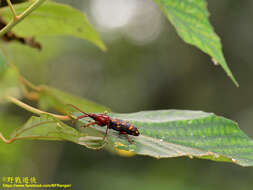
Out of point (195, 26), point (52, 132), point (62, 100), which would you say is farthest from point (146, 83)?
point (52, 132)

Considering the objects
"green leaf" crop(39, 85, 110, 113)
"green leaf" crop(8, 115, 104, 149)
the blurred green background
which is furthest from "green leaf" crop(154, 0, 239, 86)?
the blurred green background

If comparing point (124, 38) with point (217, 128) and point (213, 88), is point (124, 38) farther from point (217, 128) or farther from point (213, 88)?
point (217, 128)

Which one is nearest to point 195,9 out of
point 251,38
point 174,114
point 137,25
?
point 174,114

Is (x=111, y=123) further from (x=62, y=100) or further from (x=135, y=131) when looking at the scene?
(x=62, y=100)

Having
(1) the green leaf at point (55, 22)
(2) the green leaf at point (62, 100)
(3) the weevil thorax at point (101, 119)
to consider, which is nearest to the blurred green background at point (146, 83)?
(2) the green leaf at point (62, 100)

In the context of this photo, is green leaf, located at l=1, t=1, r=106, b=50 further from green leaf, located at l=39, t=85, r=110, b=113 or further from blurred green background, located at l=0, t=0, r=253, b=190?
blurred green background, located at l=0, t=0, r=253, b=190

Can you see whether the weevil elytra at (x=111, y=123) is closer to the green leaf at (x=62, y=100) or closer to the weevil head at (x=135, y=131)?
the weevil head at (x=135, y=131)
